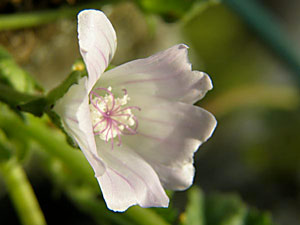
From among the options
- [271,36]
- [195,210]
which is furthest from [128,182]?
[271,36]

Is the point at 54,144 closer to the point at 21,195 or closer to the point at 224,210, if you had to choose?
the point at 21,195

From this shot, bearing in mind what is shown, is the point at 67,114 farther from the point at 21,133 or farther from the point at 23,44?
the point at 23,44

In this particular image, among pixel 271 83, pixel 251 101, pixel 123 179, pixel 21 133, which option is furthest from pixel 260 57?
pixel 123 179

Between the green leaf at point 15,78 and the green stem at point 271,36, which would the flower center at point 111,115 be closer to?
the green leaf at point 15,78

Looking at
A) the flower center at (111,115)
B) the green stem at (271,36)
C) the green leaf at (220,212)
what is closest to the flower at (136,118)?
the flower center at (111,115)

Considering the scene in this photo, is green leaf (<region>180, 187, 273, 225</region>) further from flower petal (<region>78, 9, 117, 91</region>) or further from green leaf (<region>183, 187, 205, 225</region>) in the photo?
flower petal (<region>78, 9, 117, 91</region>)
